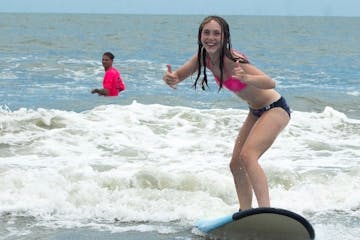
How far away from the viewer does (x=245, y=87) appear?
532 centimetres

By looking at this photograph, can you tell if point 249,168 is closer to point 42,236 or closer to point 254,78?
point 254,78

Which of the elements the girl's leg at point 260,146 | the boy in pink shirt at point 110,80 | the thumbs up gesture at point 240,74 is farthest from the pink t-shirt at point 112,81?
the thumbs up gesture at point 240,74

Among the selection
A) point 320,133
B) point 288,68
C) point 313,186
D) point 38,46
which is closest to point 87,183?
point 313,186

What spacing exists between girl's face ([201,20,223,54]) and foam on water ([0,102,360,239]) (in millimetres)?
1845

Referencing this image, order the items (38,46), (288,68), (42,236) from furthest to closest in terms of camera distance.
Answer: (38,46), (288,68), (42,236)

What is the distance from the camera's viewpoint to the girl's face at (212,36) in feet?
17.0

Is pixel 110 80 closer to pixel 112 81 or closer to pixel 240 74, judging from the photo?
pixel 112 81

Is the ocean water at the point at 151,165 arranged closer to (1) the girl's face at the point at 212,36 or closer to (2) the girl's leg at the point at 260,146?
(2) the girl's leg at the point at 260,146

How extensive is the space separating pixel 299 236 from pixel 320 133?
6.12 metres

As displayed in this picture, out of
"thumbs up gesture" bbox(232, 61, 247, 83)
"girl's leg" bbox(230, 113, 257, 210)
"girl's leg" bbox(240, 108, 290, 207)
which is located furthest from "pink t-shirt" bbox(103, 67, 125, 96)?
"thumbs up gesture" bbox(232, 61, 247, 83)

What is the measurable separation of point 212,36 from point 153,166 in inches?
137

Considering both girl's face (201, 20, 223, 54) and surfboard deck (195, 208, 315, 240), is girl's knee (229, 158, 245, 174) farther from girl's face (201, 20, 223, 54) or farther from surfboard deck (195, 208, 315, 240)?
girl's face (201, 20, 223, 54)

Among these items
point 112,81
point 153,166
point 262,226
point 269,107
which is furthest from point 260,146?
point 112,81

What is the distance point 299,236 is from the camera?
5.39 metres
